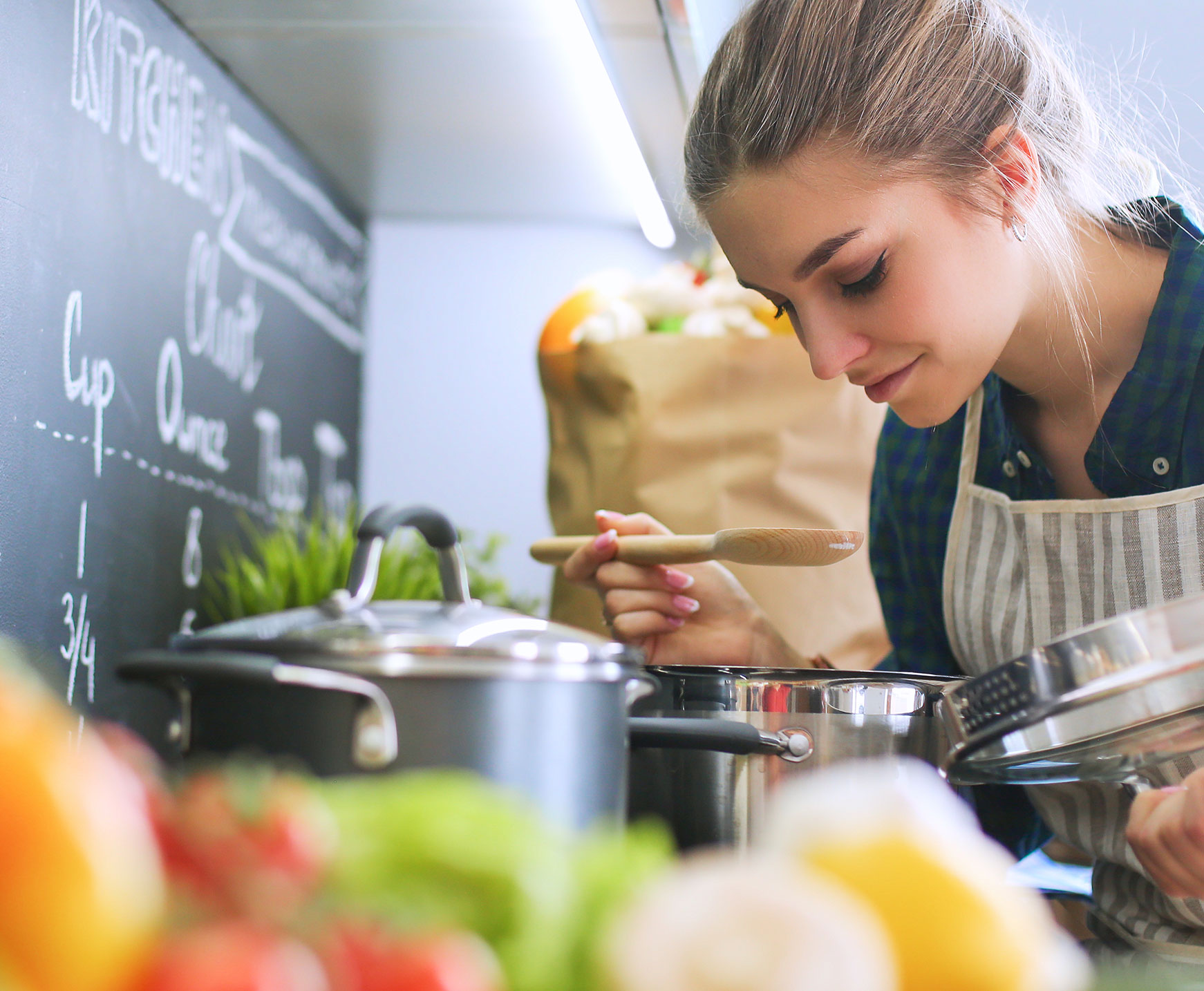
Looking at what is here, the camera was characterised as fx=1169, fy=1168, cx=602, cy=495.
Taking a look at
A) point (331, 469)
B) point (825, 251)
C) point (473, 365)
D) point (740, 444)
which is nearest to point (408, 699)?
point (825, 251)

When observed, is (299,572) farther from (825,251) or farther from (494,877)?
(494,877)

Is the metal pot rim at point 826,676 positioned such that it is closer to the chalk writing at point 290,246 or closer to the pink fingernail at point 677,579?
the pink fingernail at point 677,579

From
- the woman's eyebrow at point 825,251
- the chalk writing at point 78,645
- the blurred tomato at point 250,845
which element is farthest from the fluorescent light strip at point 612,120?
the blurred tomato at point 250,845

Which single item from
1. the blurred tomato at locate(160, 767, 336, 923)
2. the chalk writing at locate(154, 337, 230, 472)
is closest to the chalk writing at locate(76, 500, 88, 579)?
the chalk writing at locate(154, 337, 230, 472)

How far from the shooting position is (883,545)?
43.7 inches

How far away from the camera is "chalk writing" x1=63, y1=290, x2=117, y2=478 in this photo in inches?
46.8

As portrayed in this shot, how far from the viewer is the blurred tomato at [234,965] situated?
17cm

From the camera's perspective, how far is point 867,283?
0.79 metres

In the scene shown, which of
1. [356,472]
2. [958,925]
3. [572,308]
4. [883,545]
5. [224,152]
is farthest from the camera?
A: [356,472]

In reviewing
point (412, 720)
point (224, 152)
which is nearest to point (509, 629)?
point (412, 720)

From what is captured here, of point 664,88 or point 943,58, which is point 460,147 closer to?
point 664,88

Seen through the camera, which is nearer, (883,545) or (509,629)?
(509,629)

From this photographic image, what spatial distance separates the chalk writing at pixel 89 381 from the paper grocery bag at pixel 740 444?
524 millimetres

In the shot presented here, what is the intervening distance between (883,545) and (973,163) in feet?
1.34
